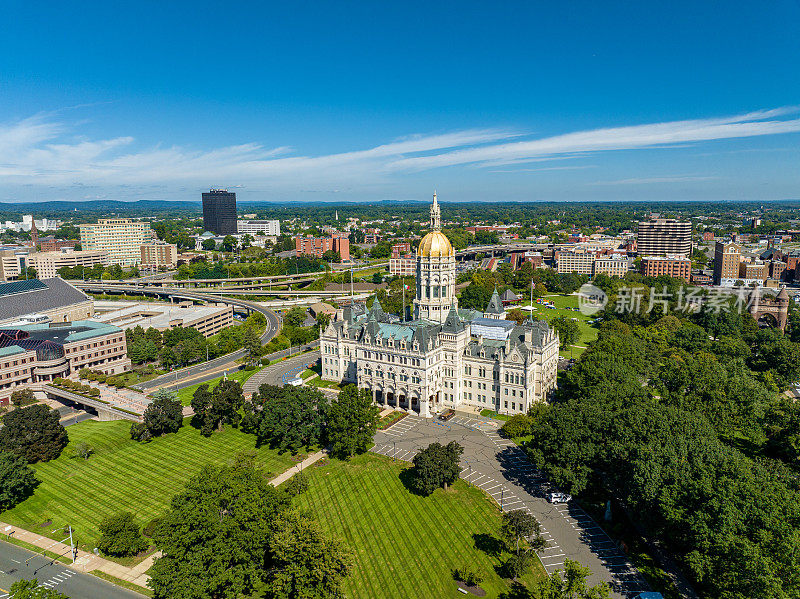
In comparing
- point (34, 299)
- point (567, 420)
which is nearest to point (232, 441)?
point (567, 420)

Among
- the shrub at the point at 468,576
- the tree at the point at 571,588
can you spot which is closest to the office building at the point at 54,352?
the shrub at the point at 468,576

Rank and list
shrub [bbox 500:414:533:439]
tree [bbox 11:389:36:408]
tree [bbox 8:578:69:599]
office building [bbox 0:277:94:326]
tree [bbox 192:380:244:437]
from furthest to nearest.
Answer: office building [bbox 0:277:94:326] < tree [bbox 11:389:36:408] < tree [bbox 192:380:244:437] < shrub [bbox 500:414:533:439] < tree [bbox 8:578:69:599]

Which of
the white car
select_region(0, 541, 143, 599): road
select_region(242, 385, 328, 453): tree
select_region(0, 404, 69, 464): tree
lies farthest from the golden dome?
select_region(0, 541, 143, 599): road

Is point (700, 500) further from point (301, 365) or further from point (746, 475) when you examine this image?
point (301, 365)

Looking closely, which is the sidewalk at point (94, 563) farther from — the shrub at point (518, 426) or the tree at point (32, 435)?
the shrub at point (518, 426)

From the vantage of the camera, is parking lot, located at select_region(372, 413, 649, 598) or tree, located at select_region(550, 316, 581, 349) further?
tree, located at select_region(550, 316, 581, 349)

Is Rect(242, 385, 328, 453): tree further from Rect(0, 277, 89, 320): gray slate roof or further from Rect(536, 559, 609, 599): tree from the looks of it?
Rect(0, 277, 89, 320): gray slate roof
